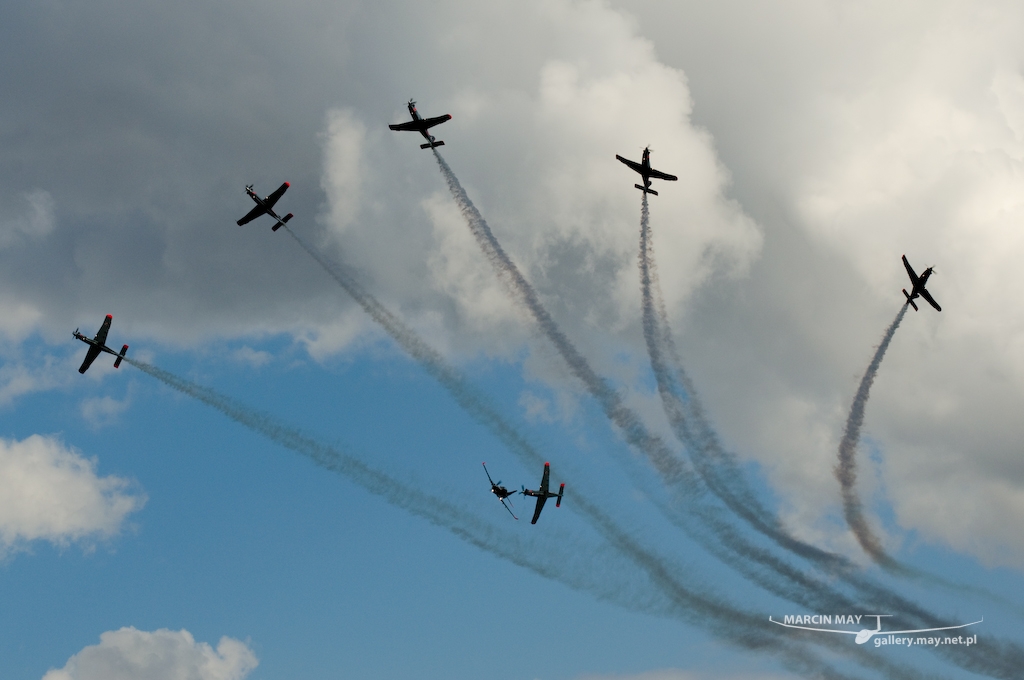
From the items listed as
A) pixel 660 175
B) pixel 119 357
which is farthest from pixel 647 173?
pixel 119 357

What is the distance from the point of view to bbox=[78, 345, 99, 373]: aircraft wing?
86.2 m

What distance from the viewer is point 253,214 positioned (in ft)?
279

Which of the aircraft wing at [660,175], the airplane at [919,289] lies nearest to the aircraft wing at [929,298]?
the airplane at [919,289]

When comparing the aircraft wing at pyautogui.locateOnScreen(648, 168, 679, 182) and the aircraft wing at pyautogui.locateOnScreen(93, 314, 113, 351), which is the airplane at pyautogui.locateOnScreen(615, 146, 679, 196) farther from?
the aircraft wing at pyautogui.locateOnScreen(93, 314, 113, 351)

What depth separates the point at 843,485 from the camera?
252 feet

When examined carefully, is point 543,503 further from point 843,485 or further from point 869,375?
point 869,375

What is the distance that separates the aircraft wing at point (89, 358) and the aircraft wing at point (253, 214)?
21441 mm

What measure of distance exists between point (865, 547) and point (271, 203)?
69.7 meters

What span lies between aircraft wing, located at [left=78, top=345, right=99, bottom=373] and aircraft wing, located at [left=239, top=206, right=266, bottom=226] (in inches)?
844

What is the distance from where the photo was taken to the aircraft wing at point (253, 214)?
84188 mm

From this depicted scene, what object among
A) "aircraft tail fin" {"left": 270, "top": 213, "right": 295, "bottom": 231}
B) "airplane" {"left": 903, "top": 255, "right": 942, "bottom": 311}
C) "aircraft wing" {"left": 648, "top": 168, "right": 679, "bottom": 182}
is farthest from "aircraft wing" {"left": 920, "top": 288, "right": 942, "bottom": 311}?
"aircraft tail fin" {"left": 270, "top": 213, "right": 295, "bottom": 231}

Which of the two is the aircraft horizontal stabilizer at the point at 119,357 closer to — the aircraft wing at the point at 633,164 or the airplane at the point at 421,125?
the airplane at the point at 421,125

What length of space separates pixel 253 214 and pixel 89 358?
24.8 metres

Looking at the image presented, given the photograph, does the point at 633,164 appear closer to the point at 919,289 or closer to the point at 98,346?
the point at 919,289
